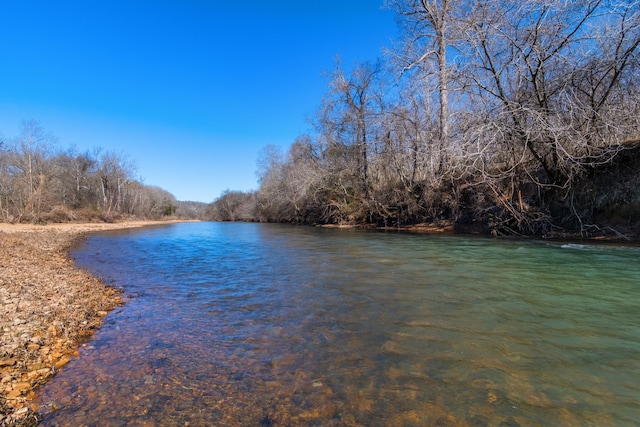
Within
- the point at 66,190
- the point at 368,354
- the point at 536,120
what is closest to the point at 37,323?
the point at 368,354

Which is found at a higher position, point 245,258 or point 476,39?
point 476,39

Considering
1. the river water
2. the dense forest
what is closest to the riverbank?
the river water

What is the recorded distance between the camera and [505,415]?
258cm

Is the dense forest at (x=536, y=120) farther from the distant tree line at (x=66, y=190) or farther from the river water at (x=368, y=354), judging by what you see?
the distant tree line at (x=66, y=190)

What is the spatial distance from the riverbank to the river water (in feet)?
0.62

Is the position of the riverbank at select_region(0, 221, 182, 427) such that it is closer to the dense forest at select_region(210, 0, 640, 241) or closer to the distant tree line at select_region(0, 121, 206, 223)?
the dense forest at select_region(210, 0, 640, 241)

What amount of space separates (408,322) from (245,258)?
7.68 metres

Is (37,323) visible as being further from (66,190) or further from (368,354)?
(66,190)

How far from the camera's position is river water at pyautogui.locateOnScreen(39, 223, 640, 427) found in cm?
270

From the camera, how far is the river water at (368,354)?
270 centimetres

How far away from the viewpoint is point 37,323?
14.7 feet

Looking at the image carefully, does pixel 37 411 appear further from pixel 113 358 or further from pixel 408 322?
pixel 408 322

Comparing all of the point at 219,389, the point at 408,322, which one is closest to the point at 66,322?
the point at 219,389

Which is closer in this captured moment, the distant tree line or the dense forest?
the dense forest
